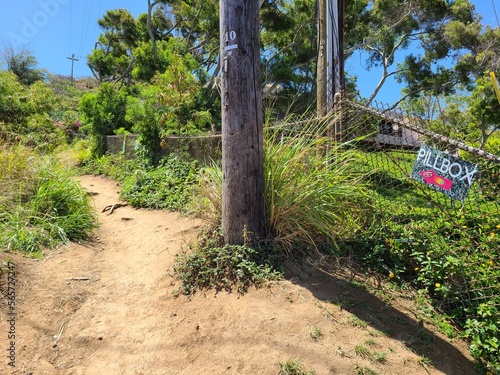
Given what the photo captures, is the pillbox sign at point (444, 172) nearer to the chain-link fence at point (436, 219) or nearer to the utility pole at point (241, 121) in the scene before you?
the chain-link fence at point (436, 219)

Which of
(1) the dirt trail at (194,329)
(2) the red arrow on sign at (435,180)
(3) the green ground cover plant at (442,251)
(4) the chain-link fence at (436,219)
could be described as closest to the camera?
(1) the dirt trail at (194,329)

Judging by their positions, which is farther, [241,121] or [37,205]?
[37,205]

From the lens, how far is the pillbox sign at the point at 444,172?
8.38ft

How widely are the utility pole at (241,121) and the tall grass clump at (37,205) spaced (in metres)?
2.23

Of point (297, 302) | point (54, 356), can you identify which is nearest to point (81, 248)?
point (54, 356)

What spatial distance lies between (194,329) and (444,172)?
226 centimetres

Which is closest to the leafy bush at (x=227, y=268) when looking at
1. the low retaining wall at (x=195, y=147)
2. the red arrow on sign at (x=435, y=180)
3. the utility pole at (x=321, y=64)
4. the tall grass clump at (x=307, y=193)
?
the tall grass clump at (x=307, y=193)

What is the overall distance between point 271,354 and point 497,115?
12.1 m

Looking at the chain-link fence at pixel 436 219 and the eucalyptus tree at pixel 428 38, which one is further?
the eucalyptus tree at pixel 428 38

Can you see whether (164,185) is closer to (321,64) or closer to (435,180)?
(321,64)

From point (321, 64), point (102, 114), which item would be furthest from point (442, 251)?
point (102, 114)

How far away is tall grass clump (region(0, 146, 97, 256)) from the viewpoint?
146 inches

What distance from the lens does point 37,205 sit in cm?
421

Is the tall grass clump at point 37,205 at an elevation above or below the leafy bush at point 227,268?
above
